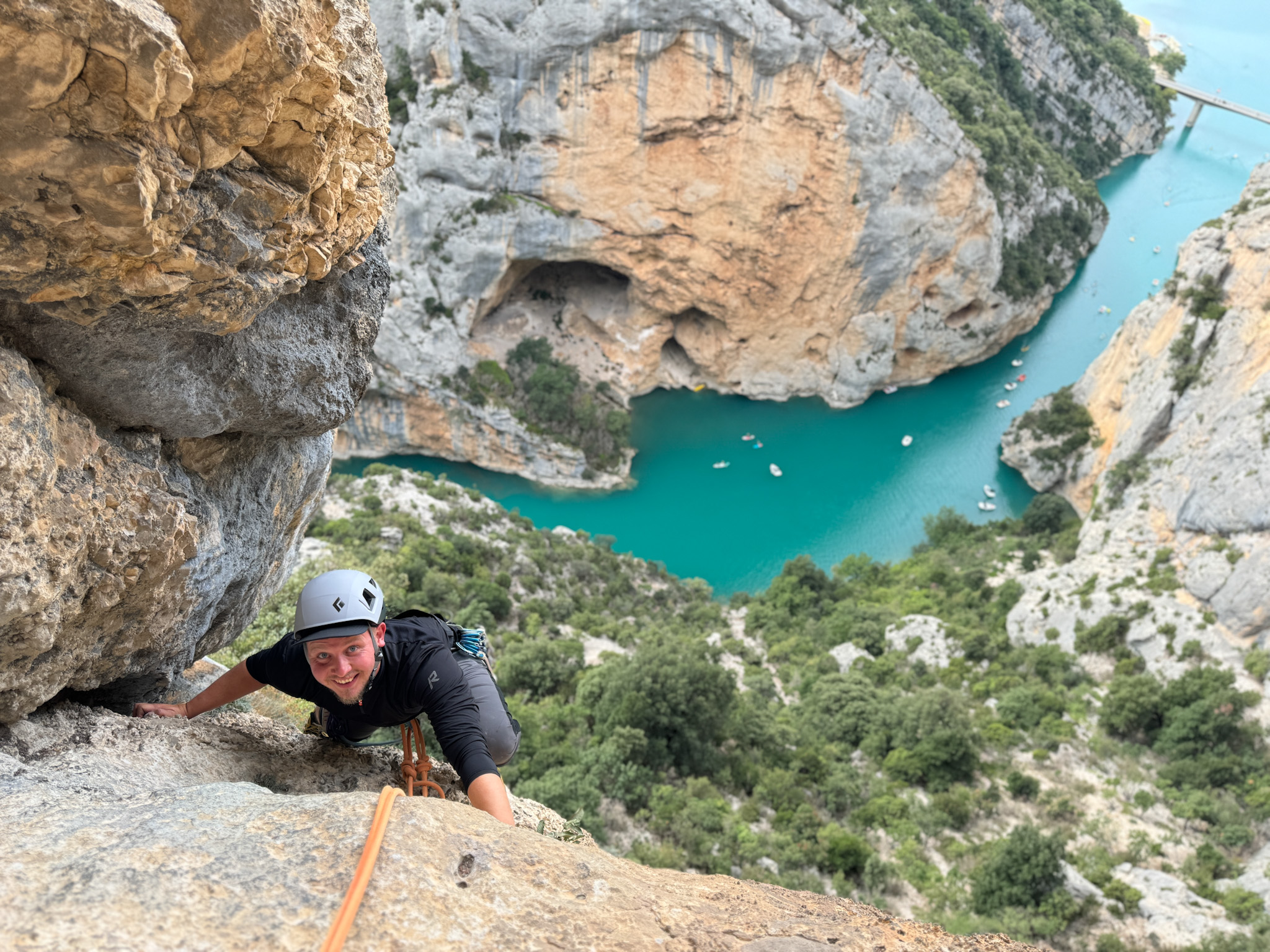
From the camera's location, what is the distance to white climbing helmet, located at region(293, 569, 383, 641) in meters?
3.82

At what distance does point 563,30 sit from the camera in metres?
32.8

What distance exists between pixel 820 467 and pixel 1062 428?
10.7 meters

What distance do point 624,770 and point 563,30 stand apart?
30.7 meters

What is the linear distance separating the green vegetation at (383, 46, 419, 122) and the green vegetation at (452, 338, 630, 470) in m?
11.8

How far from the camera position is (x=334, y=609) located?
383cm

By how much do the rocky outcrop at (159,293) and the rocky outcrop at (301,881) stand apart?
0.75 m

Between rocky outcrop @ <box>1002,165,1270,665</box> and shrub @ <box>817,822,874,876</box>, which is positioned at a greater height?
rocky outcrop @ <box>1002,165,1270,665</box>

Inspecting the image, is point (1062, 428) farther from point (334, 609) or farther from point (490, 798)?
point (334, 609)

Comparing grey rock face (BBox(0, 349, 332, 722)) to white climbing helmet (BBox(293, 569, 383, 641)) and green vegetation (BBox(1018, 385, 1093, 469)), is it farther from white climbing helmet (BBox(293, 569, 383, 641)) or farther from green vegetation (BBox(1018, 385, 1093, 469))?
green vegetation (BBox(1018, 385, 1093, 469))

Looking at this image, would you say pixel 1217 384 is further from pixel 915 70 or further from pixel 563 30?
pixel 563 30

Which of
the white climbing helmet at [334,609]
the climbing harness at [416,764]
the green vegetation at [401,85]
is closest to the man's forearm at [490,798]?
the climbing harness at [416,764]

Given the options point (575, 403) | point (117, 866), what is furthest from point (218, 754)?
point (575, 403)

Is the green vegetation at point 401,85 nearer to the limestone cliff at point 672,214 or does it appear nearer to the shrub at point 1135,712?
the limestone cliff at point 672,214

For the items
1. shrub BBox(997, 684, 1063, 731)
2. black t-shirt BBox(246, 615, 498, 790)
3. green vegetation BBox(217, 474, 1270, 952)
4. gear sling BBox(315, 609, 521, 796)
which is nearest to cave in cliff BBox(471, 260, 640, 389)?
green vegetation BBox(217, 474, 1270, 952)
